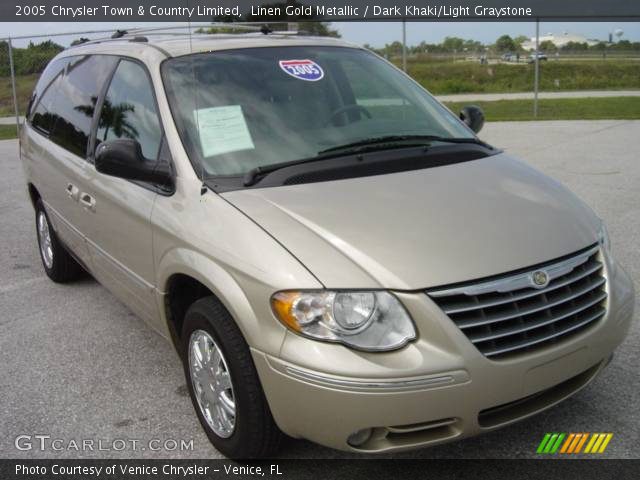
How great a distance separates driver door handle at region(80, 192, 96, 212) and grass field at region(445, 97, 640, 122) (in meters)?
14.2

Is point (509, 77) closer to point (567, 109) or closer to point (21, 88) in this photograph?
point (567, 109)

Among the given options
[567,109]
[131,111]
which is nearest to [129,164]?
[131,111]

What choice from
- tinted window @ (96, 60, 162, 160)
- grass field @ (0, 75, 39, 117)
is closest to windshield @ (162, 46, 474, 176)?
tinted window @ (96, 60, 162, 160)

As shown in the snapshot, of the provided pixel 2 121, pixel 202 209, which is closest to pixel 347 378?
pixel 202 209

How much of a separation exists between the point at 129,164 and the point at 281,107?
0.81 metres

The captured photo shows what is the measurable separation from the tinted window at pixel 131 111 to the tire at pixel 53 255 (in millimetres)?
1604

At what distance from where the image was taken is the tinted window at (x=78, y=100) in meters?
4.26

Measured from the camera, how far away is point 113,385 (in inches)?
148

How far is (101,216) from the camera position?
389cm

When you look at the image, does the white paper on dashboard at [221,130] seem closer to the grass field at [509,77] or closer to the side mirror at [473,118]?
the side mirror at [473,118]

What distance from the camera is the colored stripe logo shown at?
9.70 feet

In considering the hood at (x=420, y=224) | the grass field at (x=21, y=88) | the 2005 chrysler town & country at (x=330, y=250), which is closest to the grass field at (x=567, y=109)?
the grass field at (x=21, y=88)

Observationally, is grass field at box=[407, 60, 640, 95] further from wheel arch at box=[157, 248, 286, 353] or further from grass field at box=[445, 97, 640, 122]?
wheel arch at box=[157, 248, 286, 353]

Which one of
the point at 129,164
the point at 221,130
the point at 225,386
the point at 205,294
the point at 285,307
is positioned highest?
the point at 221,130
